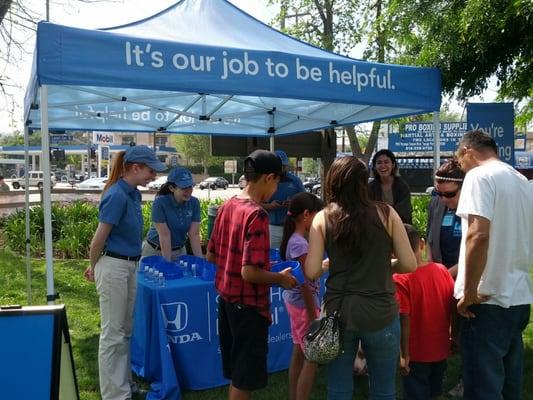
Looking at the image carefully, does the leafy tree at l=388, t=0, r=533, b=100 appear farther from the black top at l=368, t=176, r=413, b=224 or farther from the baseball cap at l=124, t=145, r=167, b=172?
the baseball cap at l=124, t=145, r=167, b=172

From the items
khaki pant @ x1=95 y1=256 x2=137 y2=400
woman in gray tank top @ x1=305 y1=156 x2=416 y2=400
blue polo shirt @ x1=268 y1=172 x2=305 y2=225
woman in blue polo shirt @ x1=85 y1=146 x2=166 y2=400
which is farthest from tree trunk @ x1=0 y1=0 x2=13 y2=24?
woman in gray tank top @ x1=305 y1=156 x2=416 y2=400

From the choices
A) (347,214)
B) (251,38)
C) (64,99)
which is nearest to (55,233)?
(64,99)

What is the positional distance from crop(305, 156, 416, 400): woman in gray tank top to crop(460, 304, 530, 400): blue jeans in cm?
54

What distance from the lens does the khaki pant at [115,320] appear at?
3.20 metres

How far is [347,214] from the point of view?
2.22 m

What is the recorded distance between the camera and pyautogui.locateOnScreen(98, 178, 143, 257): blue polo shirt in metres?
3.11

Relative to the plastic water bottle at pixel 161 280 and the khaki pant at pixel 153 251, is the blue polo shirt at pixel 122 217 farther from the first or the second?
the khaki pant at pixel 153 251

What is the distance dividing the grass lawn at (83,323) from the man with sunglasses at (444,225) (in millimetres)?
1043

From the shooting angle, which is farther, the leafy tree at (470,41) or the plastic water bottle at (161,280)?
the leafy tree at (470,41)

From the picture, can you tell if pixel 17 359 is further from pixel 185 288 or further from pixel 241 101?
pixel 241 101

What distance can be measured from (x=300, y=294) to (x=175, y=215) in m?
1.55

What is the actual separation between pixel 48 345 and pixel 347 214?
4.68 feet

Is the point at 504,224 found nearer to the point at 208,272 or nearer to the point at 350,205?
the point at 350,205

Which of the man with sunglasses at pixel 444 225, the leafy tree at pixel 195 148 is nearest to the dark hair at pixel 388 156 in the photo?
the man with sunglasses at pixel 444 225
